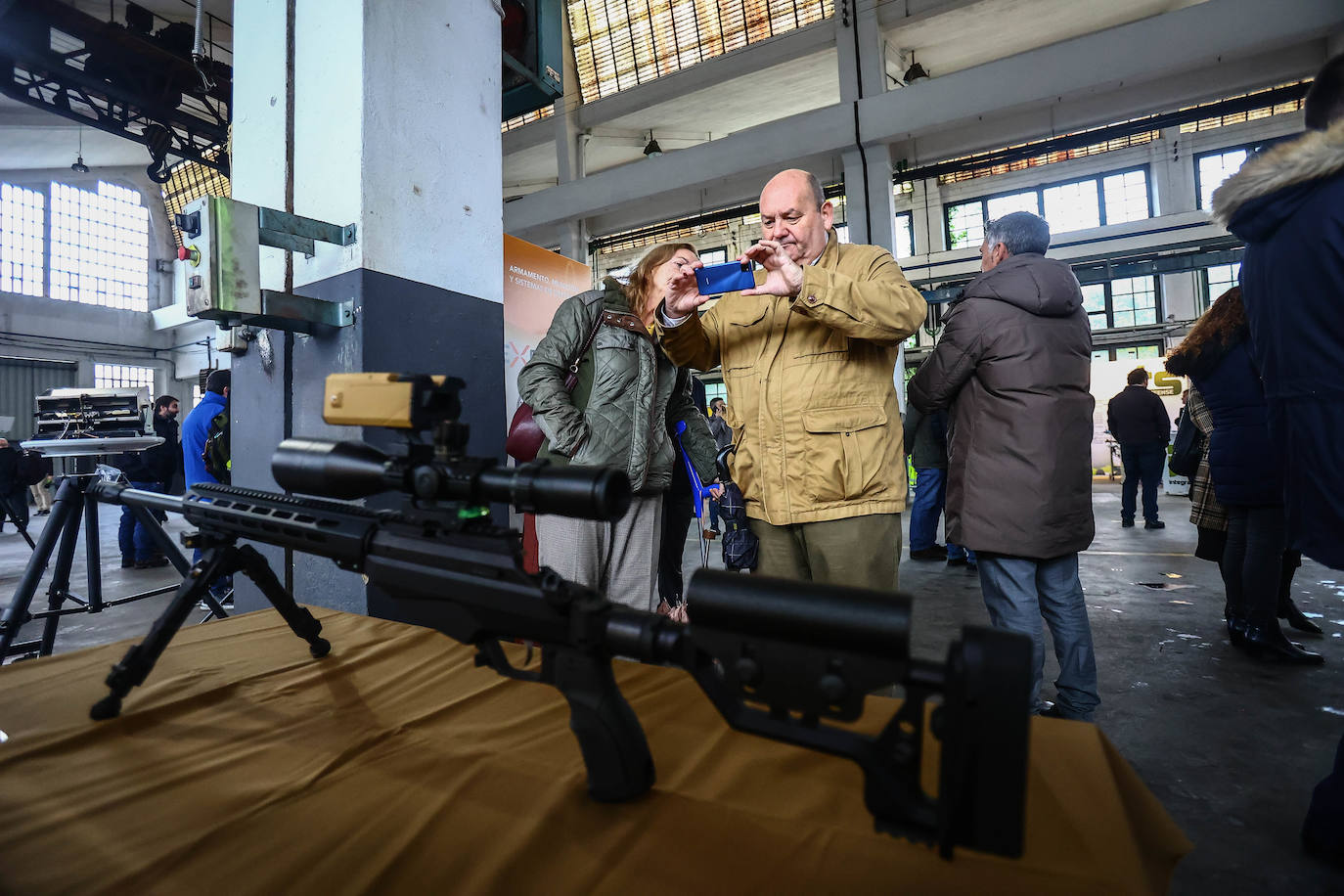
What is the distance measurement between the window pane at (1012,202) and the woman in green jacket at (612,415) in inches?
461

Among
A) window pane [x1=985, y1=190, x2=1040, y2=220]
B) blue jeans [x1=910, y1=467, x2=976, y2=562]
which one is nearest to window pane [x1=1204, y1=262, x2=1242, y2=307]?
window pane [x1=985, y1=190, x2=1040, y2=220]

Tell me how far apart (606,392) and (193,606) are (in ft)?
3.80

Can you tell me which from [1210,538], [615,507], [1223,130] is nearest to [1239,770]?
[1210,538]

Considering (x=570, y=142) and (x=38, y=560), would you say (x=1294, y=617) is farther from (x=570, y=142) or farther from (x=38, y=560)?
(x=570, y=142)

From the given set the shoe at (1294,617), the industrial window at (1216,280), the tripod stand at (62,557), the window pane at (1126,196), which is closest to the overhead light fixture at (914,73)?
the window pane at (1126,196)

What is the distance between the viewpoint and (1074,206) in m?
11.1

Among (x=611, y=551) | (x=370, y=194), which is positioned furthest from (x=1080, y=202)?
(x=370, y=194)

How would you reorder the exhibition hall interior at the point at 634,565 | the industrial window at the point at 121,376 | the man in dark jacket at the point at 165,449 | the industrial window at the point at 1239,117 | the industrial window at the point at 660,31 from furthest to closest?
the industrial window at the point at 121,376 → the industrial window at the point at 1239,117 → the industrial window at the point at 660,31 → the man in dark jacket at the point at 165,449 → the exhibition hall interior at the point at 634,565

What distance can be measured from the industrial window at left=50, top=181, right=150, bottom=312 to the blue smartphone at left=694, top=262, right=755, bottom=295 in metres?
18.1

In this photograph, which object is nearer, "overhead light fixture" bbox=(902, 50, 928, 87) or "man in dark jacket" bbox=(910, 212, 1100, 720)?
"man in dark jacket" bbox=(910, 212, 1100, 720)

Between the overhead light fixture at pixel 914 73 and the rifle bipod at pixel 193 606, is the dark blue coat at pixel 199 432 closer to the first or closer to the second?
the rifle bipod at pixel 193 606

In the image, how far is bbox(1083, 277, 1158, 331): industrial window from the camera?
10.9 meters

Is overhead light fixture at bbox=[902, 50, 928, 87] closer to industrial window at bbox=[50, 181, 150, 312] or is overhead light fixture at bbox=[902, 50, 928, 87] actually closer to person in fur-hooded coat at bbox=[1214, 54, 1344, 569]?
person in fur-hooded coat at bbox=[1214, 54, 1344, 569]

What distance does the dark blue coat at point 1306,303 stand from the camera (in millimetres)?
1204
